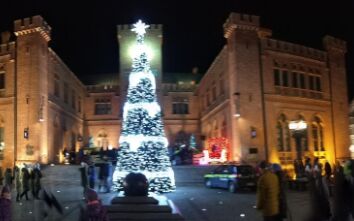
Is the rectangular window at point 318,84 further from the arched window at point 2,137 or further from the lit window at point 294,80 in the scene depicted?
the arched window at point 2,137

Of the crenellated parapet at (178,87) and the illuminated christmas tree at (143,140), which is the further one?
the crenellated parapet at (178,87)

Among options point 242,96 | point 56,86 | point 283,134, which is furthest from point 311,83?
point 56,86

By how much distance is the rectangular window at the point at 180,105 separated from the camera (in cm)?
5688

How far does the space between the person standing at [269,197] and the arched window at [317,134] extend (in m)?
31.8

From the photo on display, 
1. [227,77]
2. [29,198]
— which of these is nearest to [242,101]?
[227,77]

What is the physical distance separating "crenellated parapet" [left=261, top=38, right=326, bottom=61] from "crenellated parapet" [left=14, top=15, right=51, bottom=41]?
53.8 feet

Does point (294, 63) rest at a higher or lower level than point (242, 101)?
higher

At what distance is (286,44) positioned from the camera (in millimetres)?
40531

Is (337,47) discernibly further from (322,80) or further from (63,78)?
(63,78)

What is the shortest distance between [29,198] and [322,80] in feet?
90.7

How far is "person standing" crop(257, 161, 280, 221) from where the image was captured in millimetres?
10086

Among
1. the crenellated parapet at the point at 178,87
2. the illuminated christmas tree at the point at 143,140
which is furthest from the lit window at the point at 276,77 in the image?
the crenellated parapet at the point at 178,87

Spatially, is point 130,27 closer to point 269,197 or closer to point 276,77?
point 276,77

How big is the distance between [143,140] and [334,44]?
82.4ft
